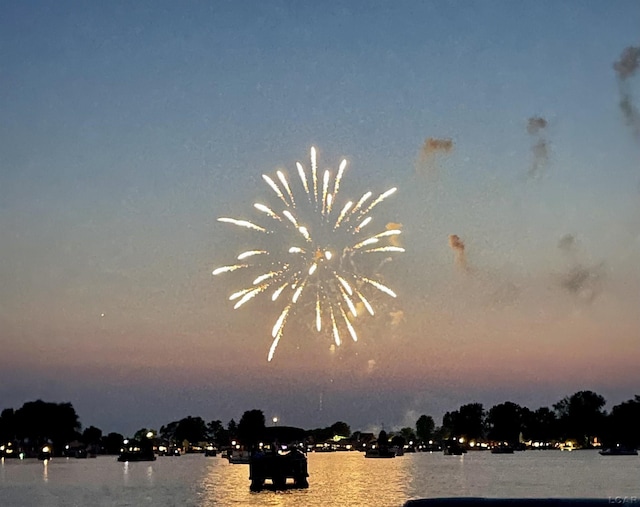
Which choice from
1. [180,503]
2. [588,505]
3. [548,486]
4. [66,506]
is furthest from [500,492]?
[588,505]

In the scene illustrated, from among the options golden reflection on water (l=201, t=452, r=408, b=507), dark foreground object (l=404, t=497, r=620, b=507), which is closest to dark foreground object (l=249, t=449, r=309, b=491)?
golden reflection on water (l=201, t=452, r=408, b=507)

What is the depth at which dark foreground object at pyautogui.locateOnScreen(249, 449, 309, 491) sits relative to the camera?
500ft

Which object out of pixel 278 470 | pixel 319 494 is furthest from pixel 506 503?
pixel 278 470

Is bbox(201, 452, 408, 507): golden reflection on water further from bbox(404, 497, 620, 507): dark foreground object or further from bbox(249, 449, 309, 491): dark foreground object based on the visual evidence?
bbox(404, 497, 620, 507): dark foreground object

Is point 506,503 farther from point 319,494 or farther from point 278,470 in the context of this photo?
point 278,470

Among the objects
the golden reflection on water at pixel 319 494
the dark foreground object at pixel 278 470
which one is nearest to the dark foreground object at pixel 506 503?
the golden reflection on water at pixel 319 494

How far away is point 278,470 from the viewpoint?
5994 inches

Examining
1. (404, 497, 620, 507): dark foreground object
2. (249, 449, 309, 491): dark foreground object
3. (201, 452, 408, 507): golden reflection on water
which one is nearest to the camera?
(404, 497, 620, 507): dark foreground object

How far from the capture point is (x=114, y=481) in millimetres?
197500

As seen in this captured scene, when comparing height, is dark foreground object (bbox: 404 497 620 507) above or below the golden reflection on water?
above

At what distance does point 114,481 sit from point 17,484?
66.1 ft

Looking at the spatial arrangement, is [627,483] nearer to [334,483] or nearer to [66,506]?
[334,483]

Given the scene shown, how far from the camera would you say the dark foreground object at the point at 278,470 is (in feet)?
500

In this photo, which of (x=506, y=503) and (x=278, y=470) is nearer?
(x=506, y=503)
